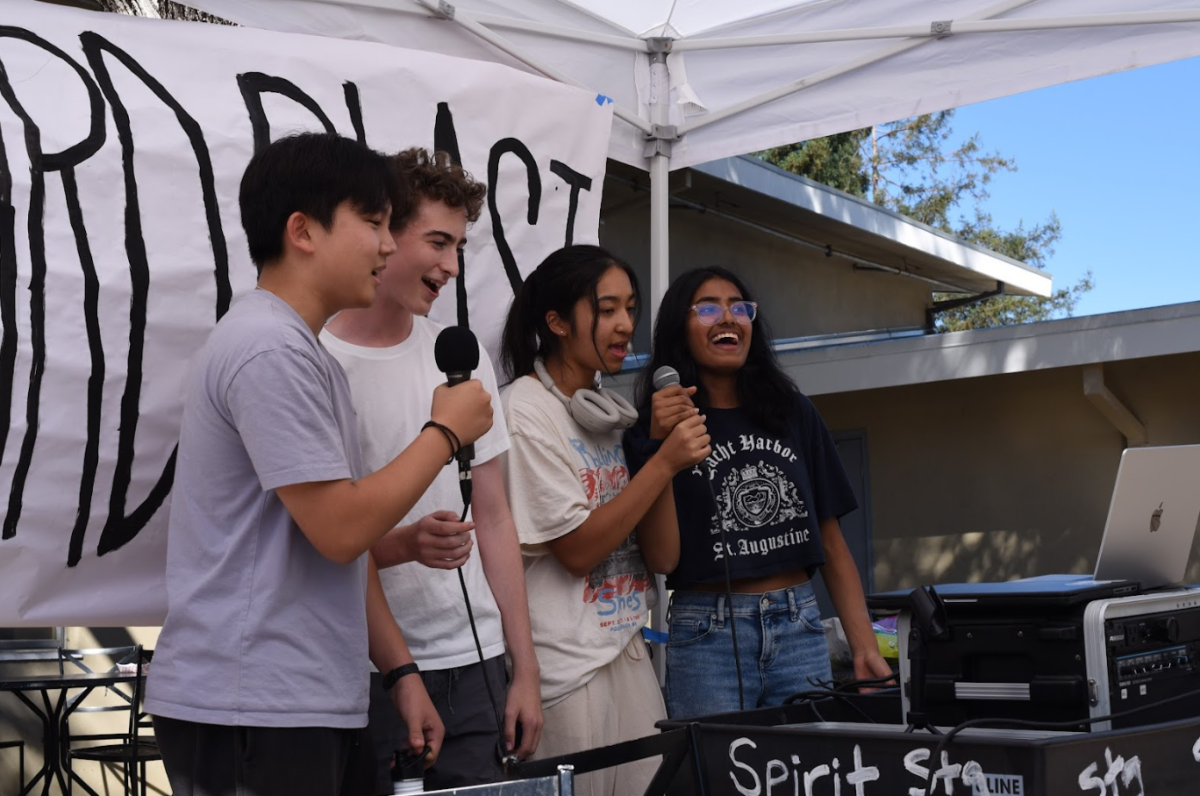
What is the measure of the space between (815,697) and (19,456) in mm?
1683

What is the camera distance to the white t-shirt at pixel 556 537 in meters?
2.67

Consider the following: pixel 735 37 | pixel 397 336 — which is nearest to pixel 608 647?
pixel 397 336

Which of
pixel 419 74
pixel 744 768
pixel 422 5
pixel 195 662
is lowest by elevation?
pixel 744 768

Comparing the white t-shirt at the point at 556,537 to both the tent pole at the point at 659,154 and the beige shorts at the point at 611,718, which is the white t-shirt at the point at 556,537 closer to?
the beige shorts at the point at 611,718

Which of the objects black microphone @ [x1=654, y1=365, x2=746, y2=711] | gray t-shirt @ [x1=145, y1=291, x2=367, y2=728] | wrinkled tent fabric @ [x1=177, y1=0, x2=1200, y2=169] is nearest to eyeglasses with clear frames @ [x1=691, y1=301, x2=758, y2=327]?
black microphone @ [x1=654, y1=365, x2=746, y2=711]

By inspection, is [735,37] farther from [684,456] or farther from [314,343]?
[314,343]

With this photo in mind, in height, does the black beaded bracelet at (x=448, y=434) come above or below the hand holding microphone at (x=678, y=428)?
below

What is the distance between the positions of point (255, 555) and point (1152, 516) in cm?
156

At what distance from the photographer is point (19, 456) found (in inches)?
102

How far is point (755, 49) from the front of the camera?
4.03 meters

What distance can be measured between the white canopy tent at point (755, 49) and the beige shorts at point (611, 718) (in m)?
1.59

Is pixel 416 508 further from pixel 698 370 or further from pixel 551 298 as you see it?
pixel 698 370

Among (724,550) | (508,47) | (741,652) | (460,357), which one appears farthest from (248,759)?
(508,47)

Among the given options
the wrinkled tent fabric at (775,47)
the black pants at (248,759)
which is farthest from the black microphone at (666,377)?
the wrinkled tent fabric at (775,47)
